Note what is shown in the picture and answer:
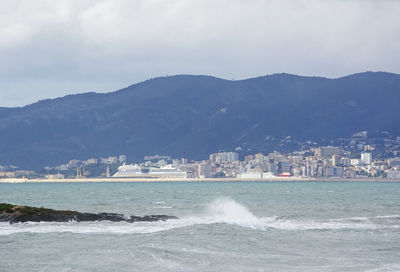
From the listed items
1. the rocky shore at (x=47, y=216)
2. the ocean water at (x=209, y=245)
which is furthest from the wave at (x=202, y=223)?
the rocky shore at (x=47, y=216)

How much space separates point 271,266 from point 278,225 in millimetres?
18872

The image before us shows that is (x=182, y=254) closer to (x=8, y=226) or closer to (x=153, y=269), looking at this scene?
(x=153, y=269)

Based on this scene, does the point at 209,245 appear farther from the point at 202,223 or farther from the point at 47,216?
the point at 47,216

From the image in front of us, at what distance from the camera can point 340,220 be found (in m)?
58.9

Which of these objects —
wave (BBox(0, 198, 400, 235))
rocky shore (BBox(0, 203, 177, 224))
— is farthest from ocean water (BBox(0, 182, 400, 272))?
rocky shore (BBox(0, 203, 177, 224))

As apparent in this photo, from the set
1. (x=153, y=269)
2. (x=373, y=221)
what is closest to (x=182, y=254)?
(x=153, y=269)

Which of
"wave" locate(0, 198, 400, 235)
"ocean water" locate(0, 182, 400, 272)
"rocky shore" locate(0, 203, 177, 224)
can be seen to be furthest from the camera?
"rocky shore" locate(0, 203, 177, 224)

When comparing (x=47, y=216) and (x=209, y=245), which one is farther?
(x=47, y=216)

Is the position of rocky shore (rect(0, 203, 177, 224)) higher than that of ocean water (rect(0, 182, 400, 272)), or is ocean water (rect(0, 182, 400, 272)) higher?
rocky shore (rect(0, 203, 177, 224))

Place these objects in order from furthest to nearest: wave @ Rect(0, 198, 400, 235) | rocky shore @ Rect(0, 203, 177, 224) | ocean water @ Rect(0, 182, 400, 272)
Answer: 1. rocky shore @ Rect(0, 203, 177, 224)
2. wave @ Rect(0, 198, 400, 235)
3. ocean water @ Rect(0, 182, 400, 272)

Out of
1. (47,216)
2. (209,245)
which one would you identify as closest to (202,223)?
(47,216)

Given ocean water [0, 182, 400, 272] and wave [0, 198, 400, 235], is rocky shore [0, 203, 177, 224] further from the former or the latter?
ocean water [0, 182, 400, 272]

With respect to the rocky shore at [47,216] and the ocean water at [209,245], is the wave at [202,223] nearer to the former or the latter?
the ocean water at [209,245]

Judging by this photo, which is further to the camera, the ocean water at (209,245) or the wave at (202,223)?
the wave at (202,223)
